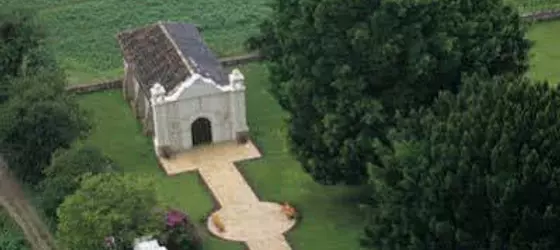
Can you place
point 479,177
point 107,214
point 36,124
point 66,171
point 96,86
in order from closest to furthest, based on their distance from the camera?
point 479,177, point 107,214, point 66,171, point 36,124, point 96,86

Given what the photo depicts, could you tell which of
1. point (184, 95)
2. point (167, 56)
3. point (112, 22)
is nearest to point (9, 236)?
point (184, 95)

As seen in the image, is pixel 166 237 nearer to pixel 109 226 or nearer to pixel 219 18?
pixel 109 226

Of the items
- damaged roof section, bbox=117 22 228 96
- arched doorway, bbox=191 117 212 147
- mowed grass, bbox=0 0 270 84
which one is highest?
damaged roof section, bbox=117 22 228 96

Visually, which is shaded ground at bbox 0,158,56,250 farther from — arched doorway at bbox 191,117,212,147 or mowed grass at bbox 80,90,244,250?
arched doorway at bbox 191,117,212,147

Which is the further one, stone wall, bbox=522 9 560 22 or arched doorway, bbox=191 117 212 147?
stone wall, bbox=522 9 560 22

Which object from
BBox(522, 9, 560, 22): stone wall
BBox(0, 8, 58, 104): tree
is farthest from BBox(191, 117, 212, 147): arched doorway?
BBox(522, 9, 560, 22): stone wall

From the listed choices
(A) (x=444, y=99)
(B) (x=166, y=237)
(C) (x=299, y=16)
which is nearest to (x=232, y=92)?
(C) (x=299, y=16)

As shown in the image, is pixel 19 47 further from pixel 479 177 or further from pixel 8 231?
pixel 479 177

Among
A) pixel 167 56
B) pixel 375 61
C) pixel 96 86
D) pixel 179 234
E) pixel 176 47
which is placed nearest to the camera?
pixel 375 61
